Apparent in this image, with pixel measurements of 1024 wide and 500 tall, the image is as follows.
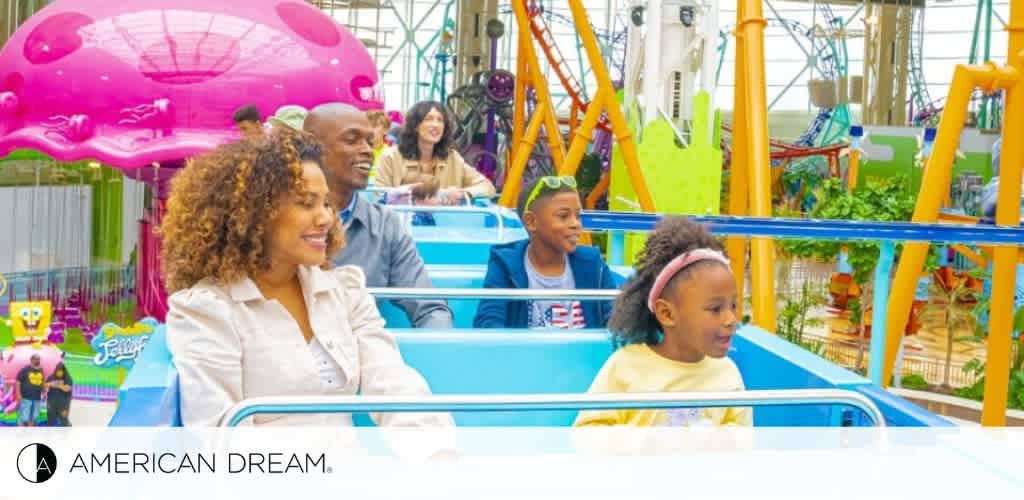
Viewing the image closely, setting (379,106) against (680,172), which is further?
(680,172)

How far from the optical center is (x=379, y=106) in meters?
4.81

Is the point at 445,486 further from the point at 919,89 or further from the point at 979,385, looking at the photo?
the point at 919,89

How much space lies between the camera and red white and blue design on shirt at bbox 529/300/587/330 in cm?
290

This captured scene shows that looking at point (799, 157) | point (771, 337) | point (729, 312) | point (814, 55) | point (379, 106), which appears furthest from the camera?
point (814, 55)

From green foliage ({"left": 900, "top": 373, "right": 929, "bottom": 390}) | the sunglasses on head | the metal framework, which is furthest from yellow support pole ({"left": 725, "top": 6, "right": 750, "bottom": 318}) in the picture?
the metal framework

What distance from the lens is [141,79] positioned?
13.3 feet

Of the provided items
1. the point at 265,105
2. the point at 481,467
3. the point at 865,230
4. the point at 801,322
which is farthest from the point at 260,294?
the point at 801,322

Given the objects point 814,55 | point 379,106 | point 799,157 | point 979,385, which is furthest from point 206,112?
point 814,55

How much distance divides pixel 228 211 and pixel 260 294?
0.14 m

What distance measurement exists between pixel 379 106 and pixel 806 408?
3001mm

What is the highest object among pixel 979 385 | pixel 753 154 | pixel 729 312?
pixel 753 154

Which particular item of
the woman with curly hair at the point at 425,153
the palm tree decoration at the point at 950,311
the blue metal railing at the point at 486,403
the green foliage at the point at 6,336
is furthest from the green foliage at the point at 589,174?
the blue metal railing at the point at 486,403

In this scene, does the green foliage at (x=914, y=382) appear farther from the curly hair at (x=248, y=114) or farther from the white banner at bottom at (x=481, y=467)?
the white banner at bottom at (x=481, y=467)

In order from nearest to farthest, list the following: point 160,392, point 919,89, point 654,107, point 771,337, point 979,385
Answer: point 160,392 → point 771,337 → point 654,107 → point 979,385 → point 919,89
